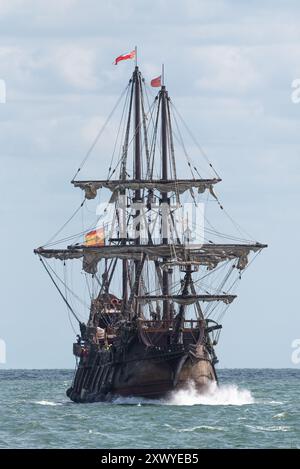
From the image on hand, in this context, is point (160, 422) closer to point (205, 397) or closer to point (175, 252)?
point (205, 397)

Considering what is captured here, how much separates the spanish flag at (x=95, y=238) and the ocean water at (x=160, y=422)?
11.3 metres

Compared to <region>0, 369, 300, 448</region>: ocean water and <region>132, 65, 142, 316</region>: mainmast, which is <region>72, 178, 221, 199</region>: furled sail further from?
<region>0, 369, 300, 448</region>: ocean water

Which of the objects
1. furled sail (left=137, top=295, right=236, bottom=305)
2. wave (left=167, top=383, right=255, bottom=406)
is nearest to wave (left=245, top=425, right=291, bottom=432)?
furled sail (left=137, top=295, right=236, bottom=305)

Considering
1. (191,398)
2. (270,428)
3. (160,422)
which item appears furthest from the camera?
(191,398)

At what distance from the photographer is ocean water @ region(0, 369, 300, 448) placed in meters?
91.5

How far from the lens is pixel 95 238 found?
14112 cm

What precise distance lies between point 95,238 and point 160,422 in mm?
38524

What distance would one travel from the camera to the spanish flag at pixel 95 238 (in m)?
140

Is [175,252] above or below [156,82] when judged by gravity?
below

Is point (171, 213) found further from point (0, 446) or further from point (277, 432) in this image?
point (0, 446)

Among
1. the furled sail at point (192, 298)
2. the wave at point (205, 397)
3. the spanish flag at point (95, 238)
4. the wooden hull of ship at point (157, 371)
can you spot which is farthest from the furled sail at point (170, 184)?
the wave at point (205, 397)

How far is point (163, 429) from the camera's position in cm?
9881

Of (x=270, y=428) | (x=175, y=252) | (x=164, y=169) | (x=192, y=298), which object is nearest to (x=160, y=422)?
(x=270, y=428)

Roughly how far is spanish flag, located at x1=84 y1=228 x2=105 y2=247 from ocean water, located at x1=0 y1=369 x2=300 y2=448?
1130 cm
